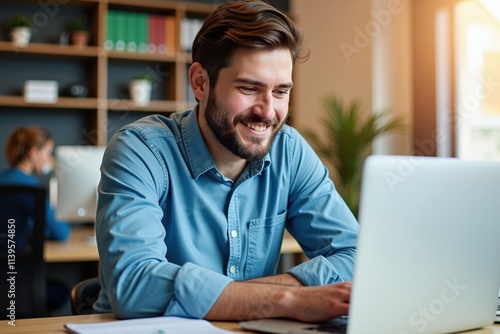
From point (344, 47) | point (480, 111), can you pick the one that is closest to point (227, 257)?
point (480, 111)

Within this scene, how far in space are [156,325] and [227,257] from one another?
1.59ft

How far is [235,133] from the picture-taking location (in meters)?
1.66

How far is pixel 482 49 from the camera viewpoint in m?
4.38

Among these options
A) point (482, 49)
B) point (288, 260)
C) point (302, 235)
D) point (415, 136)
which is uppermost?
point (482, 49)

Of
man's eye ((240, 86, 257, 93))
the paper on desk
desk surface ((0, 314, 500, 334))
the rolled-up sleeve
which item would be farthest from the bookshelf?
the paper on desk

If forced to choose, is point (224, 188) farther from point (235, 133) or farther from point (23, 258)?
point (23, 258)

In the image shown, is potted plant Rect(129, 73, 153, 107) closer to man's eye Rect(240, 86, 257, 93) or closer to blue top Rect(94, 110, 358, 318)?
blue top Rect(94, 110, 358, 318)


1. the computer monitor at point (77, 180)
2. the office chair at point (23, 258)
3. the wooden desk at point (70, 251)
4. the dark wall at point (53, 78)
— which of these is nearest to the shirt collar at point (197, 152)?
the office chair at point (23, 258)

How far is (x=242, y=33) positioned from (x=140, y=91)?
3.73 metres

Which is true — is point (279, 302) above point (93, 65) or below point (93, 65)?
below

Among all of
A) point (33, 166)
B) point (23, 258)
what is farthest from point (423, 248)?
point (33, 166)

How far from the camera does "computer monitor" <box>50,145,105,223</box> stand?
139 inches

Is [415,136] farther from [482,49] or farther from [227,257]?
[227,257]

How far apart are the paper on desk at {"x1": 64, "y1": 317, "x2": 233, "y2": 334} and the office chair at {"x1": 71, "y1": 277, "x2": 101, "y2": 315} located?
22.2 inches
